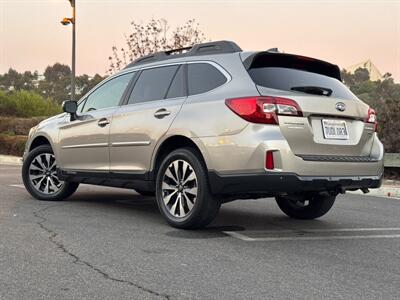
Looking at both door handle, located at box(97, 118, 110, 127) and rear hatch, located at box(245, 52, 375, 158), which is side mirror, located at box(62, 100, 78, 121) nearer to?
door handle, located at box(97, 118, 110, 127)

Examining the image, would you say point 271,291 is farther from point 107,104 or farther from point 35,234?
point 107,104

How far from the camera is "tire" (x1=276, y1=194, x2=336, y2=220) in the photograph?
6633 mm

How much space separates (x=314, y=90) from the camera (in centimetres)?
540

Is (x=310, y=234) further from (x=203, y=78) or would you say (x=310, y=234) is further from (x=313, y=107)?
(x=203, y=78)

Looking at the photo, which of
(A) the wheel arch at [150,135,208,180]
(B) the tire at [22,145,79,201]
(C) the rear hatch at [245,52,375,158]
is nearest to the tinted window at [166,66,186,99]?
(A) the wheel arch at [150,135,208,180]

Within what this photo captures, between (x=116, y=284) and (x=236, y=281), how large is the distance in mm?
852

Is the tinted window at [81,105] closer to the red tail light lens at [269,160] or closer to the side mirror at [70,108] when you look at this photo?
the side mirror at [70,108]

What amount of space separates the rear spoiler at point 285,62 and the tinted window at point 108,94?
1.97 m

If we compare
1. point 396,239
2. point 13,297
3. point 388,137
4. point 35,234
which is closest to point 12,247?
point 35,234

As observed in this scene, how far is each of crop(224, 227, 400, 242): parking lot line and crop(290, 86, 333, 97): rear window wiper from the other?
4.89ft

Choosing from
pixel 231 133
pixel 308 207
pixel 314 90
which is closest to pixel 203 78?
pixel 231 133

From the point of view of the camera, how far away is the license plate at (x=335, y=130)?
523 cm

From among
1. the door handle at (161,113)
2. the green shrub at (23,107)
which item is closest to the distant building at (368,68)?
the green shrub at (23,107)

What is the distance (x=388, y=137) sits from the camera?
12.9 metres
